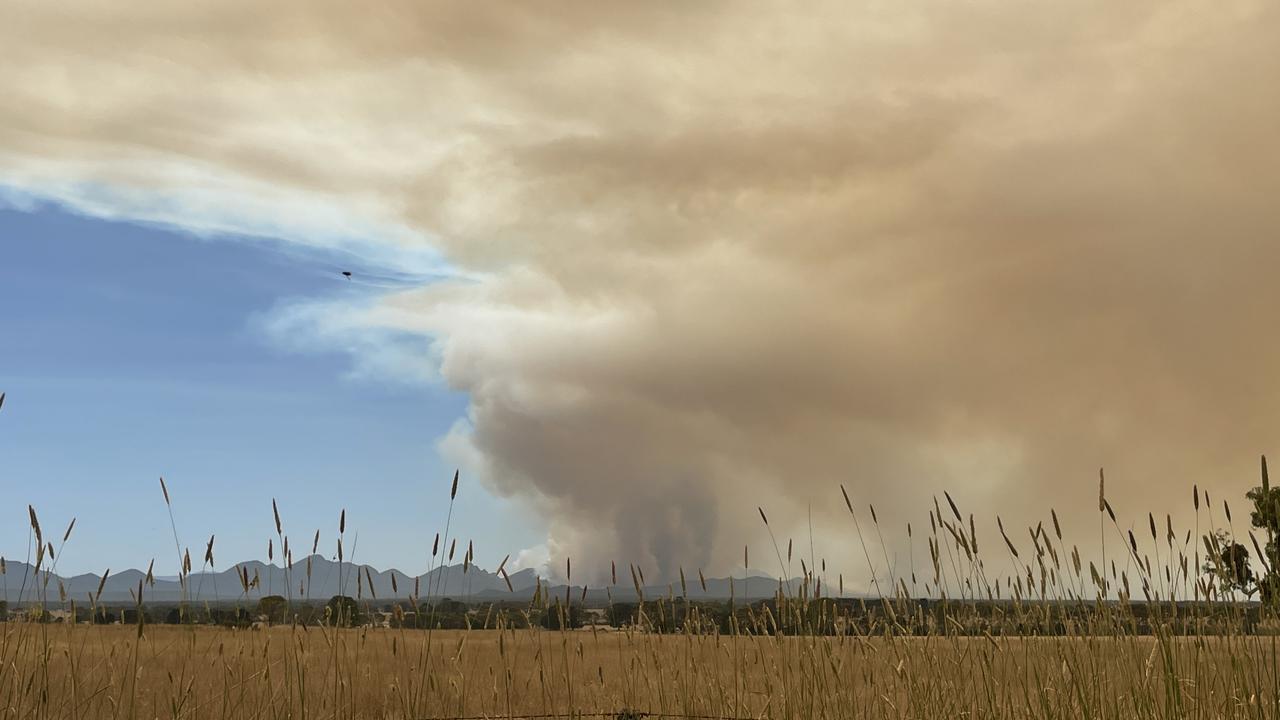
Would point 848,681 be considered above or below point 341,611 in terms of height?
below

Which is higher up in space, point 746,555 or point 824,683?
point 746,555

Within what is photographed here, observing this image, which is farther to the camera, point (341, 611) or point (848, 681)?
point (848, 681)

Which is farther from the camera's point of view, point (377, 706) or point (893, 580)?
point (377, 706)

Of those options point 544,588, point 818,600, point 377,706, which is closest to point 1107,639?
point 818,600

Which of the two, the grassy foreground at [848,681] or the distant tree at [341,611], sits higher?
the distant tree at [341,611]

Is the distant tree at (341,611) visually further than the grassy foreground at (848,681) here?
Yes

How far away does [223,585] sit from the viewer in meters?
8.56

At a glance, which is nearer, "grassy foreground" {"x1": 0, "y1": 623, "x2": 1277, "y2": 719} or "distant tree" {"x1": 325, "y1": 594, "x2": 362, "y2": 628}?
"grassy foreground" {"x1": 0, "y1": 623, "x2": 1277, "y2": 719}

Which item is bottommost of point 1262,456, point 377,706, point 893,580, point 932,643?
point 377,706

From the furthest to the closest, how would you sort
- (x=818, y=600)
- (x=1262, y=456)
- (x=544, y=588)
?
(x=818, y=600) < (x=544, y=588) < (x=1262, y=456)

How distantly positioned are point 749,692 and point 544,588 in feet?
10.2

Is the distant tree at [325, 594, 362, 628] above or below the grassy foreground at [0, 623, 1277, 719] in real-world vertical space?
above

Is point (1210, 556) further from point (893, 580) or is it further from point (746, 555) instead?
point (746, 555)

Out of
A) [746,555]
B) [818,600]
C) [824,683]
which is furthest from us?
[818,600]
